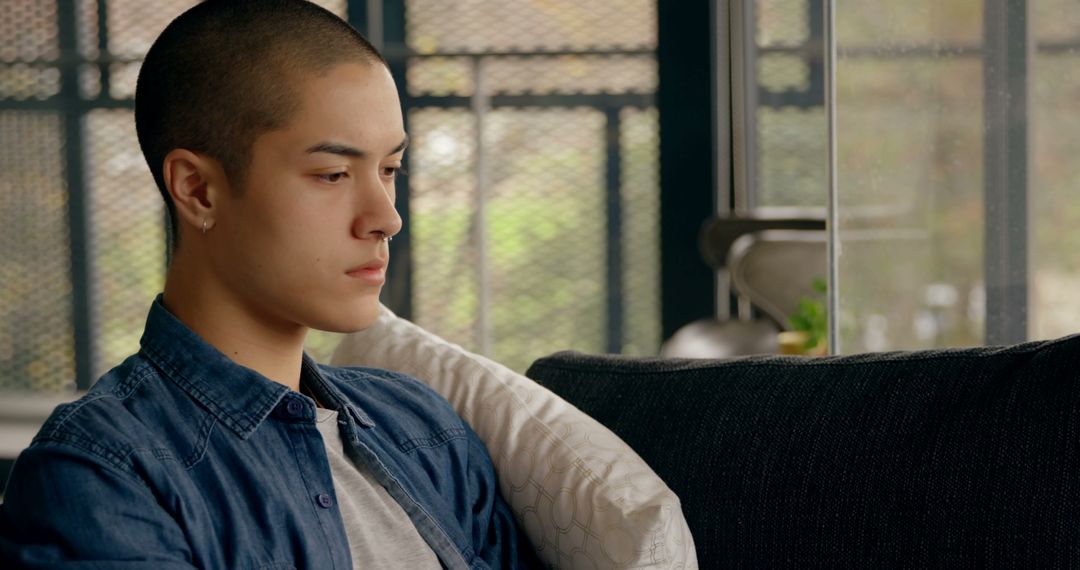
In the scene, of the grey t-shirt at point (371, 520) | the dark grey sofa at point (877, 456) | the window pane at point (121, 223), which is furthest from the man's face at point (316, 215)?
the window pane at point (121, 223)

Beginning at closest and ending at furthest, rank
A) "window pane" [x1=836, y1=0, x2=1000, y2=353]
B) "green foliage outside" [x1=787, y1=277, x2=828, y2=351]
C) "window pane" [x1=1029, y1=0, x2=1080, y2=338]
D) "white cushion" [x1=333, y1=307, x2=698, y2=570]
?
1. "white cushion" [x1=333, y1=307, x2=698, y2=570]
2. "window pane" [x1=1029, y1=0, x2=1080, y2=338]
3. "window pane" [x1=836, y1=0, x2=1000, y2=353]
4. "green foliage outside" [x1=787, y1=277, x2=828, y2=351]

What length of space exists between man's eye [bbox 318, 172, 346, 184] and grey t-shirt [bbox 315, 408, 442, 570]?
19cm

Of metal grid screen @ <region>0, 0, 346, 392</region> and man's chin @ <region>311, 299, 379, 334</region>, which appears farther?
metal grid screen @ <region>0, 0, 346, 392</region>

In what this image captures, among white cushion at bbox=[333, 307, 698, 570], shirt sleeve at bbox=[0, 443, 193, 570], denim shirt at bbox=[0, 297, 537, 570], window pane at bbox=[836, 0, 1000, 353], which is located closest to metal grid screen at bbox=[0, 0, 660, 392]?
window pane at bbox=[836, 0, 1000, 353]

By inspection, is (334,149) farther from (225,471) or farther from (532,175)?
(532,175)

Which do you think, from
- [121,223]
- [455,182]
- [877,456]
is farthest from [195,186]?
[121,223]

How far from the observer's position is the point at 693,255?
12.1ft

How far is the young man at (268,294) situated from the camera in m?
0.96

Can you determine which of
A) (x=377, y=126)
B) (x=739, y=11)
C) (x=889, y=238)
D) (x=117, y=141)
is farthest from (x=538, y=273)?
(x=377, y=126)

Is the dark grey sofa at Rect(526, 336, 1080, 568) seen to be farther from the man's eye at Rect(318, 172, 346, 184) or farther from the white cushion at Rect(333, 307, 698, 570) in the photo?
the man's eye at Rect(318, 172, 346, 184)

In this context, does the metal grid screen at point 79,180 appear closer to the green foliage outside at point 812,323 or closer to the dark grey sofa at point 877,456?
the green foliage outside at point 812,323

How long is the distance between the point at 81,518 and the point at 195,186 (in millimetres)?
303

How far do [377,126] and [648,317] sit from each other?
2854 mm

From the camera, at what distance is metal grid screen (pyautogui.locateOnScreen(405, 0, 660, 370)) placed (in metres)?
3.74
